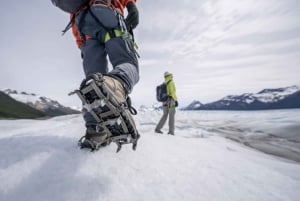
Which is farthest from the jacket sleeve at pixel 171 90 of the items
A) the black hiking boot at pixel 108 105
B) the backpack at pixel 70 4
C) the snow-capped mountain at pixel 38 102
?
the snow-capped mountain at pixel 38 102

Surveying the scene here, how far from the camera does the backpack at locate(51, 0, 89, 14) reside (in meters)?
1.52

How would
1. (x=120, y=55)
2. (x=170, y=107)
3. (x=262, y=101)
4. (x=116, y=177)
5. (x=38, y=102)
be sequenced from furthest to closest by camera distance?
(x=38, y=102) < (x=262, y=101) < (x=170, y=107) < (x=120, y=55) < (x=116, y=177)

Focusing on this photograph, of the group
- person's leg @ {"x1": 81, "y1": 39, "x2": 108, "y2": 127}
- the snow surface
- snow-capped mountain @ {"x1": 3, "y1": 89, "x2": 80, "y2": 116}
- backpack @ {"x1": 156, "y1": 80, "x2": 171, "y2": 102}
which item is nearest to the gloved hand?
person's leg @ {"x1": 81, "y1": 39, "x2": 108, "y2": 127}

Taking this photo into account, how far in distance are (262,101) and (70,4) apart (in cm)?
14827

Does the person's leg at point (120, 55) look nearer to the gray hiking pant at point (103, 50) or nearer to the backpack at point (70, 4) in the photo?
the gray hiking pant at point (103, 50)

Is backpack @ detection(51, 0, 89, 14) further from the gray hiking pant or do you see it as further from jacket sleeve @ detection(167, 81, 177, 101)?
jacket sleeve @ detection(167, 81, 177, 101)

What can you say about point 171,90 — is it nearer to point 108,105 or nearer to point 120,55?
point 120,55

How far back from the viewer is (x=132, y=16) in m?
1.76

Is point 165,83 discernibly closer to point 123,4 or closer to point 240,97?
point 123,4

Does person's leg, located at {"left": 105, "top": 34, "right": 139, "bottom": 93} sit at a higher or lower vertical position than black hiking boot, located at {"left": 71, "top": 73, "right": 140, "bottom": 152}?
higher

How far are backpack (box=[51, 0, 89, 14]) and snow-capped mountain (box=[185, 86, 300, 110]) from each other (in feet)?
430

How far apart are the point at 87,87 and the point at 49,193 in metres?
0.55

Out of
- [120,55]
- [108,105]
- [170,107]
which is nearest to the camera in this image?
[108,105]

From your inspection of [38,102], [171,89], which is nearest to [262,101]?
[171,89]
